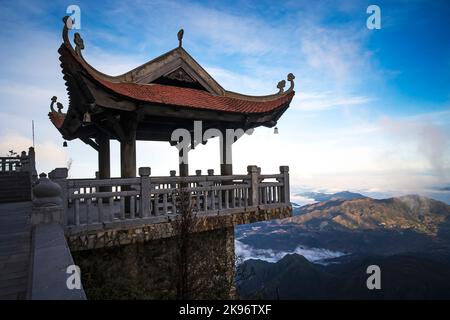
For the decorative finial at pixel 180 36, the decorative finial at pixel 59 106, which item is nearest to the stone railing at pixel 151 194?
the decorative finial at pixel 180 36

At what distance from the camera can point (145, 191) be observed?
6.21m

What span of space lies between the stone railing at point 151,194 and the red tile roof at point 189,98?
2023mm

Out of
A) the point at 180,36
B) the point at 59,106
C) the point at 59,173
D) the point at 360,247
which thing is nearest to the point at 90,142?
the point at 59,106

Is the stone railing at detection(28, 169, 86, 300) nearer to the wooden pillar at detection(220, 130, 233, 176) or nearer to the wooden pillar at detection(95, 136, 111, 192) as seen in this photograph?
the wooden pillar at detection(95, 136, 111, 192)

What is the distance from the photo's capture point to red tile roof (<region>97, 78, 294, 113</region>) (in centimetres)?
712

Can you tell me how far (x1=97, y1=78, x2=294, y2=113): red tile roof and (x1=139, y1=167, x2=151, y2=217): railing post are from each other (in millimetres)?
1913

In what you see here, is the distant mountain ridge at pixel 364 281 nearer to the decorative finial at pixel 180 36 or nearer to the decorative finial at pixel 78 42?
the decorative finial at pixel 180 36

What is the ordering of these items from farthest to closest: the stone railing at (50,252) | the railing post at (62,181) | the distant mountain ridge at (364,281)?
the distant mountain ridge at (364,281) → the railing post at (62,181) → the stone railing at (50,252)

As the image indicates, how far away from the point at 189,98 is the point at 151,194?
3324 millimetres

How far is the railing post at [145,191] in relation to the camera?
20.2 ft

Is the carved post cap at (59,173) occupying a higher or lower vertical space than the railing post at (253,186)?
higher

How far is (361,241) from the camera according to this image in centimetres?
12888
